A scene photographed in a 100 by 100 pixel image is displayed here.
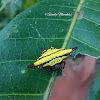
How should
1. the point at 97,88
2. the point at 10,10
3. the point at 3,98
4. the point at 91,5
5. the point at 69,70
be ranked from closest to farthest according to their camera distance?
the point at 3,98
the point at 91,5
the point at 10,10
the point at 97,88
the point at 69,70

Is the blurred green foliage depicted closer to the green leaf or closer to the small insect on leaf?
the green leaf

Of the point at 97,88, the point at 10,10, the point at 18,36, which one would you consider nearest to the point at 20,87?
the point at 18,36

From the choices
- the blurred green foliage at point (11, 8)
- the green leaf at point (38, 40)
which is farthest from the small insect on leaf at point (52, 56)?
the blurred green foliage at point (11, 8)

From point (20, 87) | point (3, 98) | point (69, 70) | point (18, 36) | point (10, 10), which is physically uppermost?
point (10, 10)

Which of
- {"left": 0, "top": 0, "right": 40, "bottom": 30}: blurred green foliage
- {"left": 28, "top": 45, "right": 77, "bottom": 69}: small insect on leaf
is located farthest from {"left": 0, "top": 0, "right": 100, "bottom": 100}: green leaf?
{"left": 0, "top": 0, "right": 40, "bottom": 30}: blurred green foliage

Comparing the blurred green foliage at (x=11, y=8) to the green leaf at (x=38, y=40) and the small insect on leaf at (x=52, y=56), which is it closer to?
the green leaf at (x=38, y=40)

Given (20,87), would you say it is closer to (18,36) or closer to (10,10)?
(18,36)

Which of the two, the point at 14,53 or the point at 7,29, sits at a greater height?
the point at 7,29
